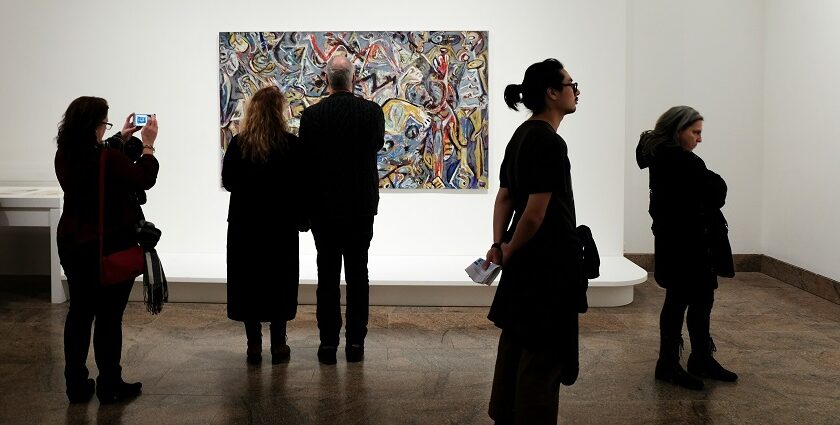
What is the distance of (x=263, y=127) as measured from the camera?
4.80 meters

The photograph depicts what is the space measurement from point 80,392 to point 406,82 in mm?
4110

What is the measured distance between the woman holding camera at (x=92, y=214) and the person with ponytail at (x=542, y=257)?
6.29 feet

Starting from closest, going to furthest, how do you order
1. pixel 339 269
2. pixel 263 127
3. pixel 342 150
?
1. pixel 263 127
2. pixel 342 150
3. pixel 339 269

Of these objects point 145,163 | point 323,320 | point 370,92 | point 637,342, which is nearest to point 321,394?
point 323,320

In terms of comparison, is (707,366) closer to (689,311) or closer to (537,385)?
(689,311)

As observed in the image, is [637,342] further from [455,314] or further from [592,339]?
[455,314]

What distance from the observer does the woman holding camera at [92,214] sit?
4082 millimetres

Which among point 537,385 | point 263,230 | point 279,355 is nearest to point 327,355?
point 279,355

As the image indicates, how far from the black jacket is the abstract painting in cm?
256

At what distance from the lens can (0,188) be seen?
7.64 m

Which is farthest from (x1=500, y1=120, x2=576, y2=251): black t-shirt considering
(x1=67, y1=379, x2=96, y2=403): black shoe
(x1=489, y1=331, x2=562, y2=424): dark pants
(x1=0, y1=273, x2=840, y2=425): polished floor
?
(x1=67, y1=379, x2=96, y2=403): black shoe

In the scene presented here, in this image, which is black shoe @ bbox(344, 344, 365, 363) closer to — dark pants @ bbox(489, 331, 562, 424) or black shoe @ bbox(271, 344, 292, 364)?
black shoe @ bbox(271, 344, 292, 364)

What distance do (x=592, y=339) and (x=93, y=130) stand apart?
11.2 feet

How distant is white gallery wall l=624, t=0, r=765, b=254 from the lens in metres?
8.38
